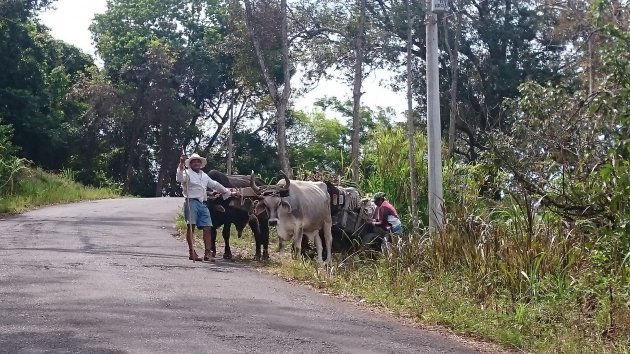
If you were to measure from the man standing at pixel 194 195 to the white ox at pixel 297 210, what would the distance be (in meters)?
0.89

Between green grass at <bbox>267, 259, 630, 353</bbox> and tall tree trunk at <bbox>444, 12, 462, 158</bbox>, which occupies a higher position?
tall tree trunk at <bbox>444, 12, 462, 158</bbox>

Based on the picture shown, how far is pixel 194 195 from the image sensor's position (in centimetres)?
1287

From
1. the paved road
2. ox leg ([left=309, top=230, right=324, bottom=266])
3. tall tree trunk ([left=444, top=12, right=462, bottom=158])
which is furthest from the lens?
tall tree trunk ([left=444, top=12, right=462, bottom=158])

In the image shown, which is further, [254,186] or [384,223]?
[384,223]

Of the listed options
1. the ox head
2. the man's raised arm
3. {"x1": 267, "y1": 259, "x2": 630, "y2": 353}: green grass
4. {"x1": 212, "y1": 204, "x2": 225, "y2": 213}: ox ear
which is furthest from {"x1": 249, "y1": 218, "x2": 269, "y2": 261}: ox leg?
{"x1": 267, "y1": 259, "x2": 630, "y2": 353}: green grass

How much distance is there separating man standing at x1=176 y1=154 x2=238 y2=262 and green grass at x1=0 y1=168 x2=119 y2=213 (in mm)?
11315

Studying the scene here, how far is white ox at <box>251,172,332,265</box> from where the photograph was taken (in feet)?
43.7

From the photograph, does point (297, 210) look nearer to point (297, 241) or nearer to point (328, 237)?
point (297, 241)

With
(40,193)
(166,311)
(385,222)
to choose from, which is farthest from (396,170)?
(40,193)

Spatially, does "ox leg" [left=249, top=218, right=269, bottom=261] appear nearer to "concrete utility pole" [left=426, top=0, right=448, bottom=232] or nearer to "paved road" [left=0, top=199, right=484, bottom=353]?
"paved road" [left=0, top=199, right=484, bottom=353]

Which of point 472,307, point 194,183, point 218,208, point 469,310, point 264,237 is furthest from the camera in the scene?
point 264,237

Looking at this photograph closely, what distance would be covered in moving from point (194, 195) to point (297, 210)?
5.65ft

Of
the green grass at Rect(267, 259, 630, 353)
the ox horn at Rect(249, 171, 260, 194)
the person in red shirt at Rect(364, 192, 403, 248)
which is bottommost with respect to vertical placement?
the green grass at Rect(267, 259, 630, 353)

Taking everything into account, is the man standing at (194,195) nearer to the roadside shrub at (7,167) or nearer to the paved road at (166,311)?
Answer: the paved road at (166,311)
